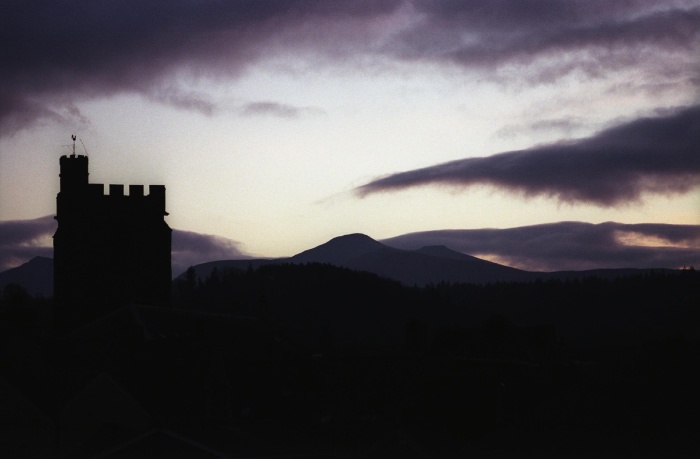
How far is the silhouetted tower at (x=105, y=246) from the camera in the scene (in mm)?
82312

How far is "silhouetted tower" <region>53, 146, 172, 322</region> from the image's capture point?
82.3 m

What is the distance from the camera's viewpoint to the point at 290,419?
2576 inches

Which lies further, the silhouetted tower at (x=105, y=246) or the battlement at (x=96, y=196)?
the battlement at (x=96, y=196)

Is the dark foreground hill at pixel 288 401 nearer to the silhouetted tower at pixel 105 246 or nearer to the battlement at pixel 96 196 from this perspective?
the silhouetted tower at pixel 105 246

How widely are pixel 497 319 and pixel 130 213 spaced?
33.3 m

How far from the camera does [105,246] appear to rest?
3305 inches

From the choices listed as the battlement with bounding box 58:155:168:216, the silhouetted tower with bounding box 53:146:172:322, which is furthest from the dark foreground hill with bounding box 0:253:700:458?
the battlement with bounding box 58:155:168:216

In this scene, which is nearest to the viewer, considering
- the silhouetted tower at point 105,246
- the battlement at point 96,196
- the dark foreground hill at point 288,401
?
the dark foreground hill at point 288,401

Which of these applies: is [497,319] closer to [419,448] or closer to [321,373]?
[321,373]

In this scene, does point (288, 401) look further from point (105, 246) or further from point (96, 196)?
point (96, 196)

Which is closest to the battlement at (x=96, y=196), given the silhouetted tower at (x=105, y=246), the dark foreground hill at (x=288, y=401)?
the silhouetted tower at (x=105, y=246)

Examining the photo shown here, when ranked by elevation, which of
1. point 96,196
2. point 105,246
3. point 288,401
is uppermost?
point 96,196

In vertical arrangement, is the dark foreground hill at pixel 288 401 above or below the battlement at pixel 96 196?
below

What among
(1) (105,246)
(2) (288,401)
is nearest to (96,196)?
(1) (105,246)
